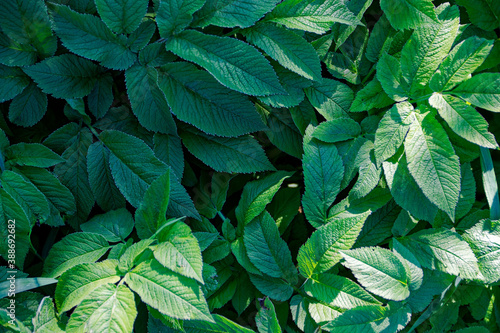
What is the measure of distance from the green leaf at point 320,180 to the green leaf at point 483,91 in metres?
0.50

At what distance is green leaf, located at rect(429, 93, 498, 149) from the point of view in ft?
4.60

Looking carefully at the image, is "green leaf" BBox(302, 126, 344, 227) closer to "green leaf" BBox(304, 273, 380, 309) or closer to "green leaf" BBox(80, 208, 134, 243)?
"green leaf" BBox(304, 273, 380, 309)

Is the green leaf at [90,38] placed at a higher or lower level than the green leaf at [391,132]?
higher

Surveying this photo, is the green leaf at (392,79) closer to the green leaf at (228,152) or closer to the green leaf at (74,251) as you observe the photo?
the green leaf at (228,152)

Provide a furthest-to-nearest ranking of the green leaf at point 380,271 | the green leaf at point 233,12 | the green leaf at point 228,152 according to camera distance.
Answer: the green leaf at point 228,152 < the green leaf at point 233,12 < the green leaf at point 380,271

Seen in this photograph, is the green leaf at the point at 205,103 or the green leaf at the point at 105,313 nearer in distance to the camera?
the green leaf at the point at 105,313

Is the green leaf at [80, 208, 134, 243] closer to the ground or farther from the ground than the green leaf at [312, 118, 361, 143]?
closer to the ground

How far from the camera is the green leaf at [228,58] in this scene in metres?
1.47

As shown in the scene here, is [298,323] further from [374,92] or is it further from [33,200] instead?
[33,200]

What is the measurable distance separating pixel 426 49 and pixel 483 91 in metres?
0.25

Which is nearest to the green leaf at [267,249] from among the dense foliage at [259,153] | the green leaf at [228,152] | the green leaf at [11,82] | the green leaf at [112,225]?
the dense foliage at [259,153]

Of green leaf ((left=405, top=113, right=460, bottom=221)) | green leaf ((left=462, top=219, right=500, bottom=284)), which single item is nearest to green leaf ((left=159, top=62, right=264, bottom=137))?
green leaf ((left=405, top=113, right=460, bottom=221))

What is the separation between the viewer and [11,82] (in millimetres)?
1537

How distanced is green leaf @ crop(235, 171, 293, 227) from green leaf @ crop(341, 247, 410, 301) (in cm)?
35
